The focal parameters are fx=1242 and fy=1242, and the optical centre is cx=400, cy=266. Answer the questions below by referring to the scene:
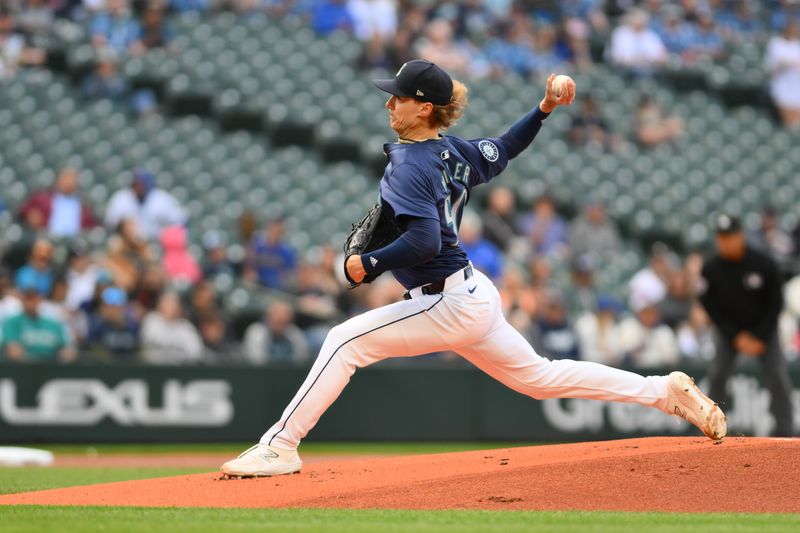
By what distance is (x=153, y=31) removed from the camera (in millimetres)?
17141

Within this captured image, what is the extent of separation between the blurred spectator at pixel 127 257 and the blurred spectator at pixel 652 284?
5642mm

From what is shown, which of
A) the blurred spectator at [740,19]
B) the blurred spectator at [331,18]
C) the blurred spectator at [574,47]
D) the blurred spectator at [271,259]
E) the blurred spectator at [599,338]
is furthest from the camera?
the blurred spectator at [740,19]

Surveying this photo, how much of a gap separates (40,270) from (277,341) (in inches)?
96.8

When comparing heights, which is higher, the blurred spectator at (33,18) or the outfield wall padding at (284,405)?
the blurred spectator at (33,18)

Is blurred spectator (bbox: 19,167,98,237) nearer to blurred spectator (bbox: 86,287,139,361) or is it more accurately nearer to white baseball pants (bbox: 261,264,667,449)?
blurred spectator (bbox: 86,287,139,361)

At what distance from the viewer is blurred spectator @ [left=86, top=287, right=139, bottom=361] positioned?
11.8 m

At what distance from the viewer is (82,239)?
523 inches

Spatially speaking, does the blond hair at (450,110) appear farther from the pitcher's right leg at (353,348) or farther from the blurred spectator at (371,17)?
the blurred spectator at (371,17)

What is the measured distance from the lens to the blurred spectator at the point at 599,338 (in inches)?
507

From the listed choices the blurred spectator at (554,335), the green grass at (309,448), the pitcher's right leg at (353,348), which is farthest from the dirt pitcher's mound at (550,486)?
the blurred spectator at (554,335)

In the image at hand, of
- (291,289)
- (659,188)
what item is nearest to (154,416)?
(291,289)

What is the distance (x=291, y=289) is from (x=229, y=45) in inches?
213

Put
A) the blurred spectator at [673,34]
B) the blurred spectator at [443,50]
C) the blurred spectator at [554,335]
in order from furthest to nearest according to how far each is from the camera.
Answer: the blurred spectator at [673,34], the blurred spectator at [443,50], the blurred spectator at [554,335]

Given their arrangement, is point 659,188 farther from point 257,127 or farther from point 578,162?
point 257,127
